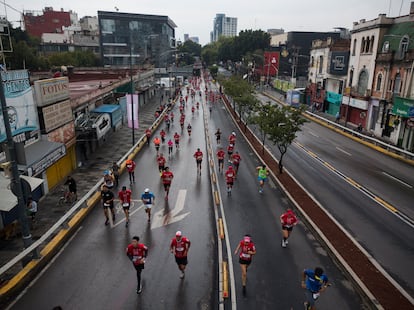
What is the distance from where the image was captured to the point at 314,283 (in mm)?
8500

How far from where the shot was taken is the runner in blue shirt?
27.6 ft

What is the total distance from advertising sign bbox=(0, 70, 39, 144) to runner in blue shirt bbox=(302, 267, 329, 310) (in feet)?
42.5

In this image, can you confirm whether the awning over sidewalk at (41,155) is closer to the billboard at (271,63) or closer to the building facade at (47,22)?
the billboard at (271,63)

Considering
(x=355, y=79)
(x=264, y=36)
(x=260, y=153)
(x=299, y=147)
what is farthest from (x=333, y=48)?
(x=264, y=36)

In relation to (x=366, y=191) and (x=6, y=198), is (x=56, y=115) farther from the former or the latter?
(x=366, y=191)

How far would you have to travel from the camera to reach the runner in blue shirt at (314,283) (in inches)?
331

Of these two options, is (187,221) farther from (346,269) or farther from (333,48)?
(333,48)

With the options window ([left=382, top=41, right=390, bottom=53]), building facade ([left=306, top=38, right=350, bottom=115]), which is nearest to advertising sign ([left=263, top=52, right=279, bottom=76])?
building facade ([left=306, top=38, right=350, bottom=115])

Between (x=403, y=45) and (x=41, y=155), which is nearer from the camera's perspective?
(x=41, y=155)

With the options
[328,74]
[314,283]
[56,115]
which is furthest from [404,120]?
[56,115]

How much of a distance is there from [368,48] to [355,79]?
4.11 metres

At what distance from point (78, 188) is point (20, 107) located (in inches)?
215

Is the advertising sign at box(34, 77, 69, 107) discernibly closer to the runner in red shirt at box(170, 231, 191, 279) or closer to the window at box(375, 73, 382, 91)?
the runner in red shirt at box(170, 231, 191, 279)

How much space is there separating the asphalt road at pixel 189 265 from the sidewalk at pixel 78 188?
160 cm
